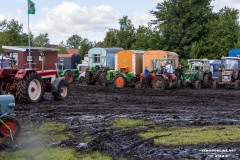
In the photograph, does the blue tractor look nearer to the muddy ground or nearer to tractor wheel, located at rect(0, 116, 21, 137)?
tractor wheel, located at rect(0, 116, 21, 137)

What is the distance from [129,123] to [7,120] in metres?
3.25

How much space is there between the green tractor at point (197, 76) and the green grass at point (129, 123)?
14563 millimetres

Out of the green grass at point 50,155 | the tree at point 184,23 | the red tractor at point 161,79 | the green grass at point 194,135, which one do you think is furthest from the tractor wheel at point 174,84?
the tree at point 184,23

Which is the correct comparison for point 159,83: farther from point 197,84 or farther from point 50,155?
point 50,155

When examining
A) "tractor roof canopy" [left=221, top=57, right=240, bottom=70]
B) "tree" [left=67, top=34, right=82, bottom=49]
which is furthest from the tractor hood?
"tree" [left=67, top=34, right=82, bottom=49]

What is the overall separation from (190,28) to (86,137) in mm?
36251

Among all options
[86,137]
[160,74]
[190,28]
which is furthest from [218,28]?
[86,137]

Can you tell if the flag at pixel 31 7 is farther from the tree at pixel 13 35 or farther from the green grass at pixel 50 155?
the tree at pixel 13 35

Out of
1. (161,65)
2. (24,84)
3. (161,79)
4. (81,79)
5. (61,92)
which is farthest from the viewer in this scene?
(81,79)

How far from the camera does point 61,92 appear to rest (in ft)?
53.7

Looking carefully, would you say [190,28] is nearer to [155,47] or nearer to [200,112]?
[155,47]

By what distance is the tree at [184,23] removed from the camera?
43.4 metres

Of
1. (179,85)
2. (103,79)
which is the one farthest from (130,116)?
(103,79)

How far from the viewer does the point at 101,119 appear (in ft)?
37.0
